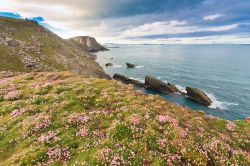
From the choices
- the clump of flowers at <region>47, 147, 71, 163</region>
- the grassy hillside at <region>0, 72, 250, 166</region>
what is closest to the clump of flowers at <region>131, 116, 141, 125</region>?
the grassy hillside at <region>0, 72, 250, 166</region>

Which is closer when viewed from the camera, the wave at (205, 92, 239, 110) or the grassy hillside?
the grassy hillside

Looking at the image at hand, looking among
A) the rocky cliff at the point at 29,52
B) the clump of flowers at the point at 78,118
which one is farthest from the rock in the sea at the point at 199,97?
the clump of flowers at the point at 78,118

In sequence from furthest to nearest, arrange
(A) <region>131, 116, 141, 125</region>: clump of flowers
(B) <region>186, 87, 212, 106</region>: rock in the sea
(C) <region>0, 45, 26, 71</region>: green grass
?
(B) <region>186, 87, 212, 106</region>: rock in the sea
(C) <region>0, 45, 26, 71</region>: green grass
(A) <region>131, 116, 141, 125</region>: clump of flowers

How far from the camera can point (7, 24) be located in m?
110

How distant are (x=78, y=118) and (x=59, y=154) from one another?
16.0ft

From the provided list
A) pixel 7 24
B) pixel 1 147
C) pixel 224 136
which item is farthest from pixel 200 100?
pixel 7 24

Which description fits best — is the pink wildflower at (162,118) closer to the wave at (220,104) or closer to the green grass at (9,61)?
the wave at (220,104)

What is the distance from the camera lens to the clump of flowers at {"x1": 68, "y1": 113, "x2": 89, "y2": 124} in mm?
18005

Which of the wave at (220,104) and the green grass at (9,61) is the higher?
the green grass at (9,61)

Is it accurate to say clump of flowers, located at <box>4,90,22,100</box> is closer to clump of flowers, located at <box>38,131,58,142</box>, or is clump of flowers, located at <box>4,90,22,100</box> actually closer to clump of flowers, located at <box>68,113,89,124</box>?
clump of flowers, located at <box>68,113,89,124</box>

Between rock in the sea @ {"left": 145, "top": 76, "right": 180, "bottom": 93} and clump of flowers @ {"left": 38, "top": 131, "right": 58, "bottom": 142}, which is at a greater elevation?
clump of flowers @ {"left": 38, "top": 131, "right": 58, "bottom": 142}

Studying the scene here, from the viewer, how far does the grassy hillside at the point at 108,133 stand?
13.7m

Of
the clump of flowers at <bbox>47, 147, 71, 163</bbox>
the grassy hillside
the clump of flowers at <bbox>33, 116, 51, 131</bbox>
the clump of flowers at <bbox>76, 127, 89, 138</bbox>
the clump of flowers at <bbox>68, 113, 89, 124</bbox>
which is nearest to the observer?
the clump of flowers at <bbox>47, 147, 71, 163</bbox>

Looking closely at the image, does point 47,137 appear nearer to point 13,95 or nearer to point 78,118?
point 78,118
